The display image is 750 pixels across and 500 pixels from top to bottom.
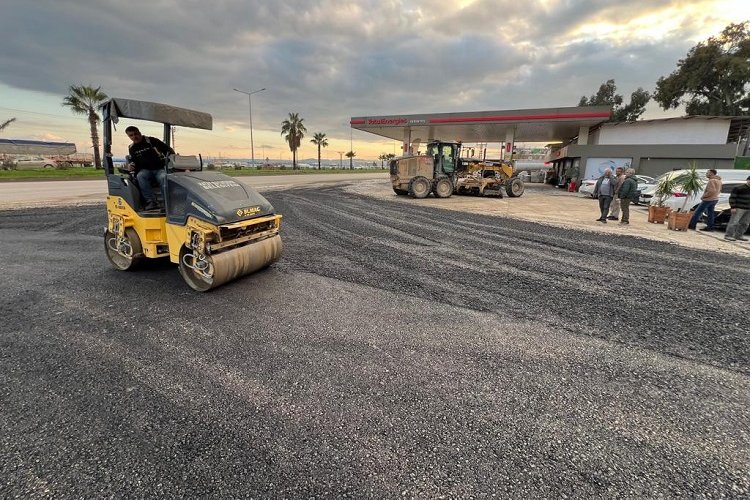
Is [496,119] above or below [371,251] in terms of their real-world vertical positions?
above

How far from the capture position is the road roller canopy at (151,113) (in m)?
4.48

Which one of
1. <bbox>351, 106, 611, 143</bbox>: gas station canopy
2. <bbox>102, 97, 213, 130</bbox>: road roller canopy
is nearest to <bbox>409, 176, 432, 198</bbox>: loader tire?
<bbox>351, 106, 611, 143</bbox>: gas station canopy

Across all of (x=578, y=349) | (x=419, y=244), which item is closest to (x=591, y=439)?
(x=578, y=349)

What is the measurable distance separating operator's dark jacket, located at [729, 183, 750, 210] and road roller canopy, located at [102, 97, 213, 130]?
38.9ft

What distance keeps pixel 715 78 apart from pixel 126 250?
47459 mm

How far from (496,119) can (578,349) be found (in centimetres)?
2497

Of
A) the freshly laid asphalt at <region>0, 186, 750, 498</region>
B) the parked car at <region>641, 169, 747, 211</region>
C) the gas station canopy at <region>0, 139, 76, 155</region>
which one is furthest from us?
the gas station canopy at <region>0, 139, 76, 155</region>

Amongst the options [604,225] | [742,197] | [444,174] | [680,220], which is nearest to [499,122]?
[444,174]

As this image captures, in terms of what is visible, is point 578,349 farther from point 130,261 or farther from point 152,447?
point 130,261

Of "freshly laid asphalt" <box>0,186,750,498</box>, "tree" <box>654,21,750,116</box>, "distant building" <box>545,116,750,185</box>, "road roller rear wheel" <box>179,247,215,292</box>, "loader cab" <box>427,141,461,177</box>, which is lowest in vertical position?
"freshly laid asphalt" <box>0,186,750,498</box>

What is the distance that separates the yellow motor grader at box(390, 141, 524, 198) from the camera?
17.5 metres

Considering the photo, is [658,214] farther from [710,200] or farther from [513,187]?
[513,187]

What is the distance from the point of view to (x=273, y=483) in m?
1.91

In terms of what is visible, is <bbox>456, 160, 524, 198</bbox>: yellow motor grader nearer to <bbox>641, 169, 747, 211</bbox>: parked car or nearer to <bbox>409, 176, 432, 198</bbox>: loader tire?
<bbox>409, 176, 432, 198</bbox>: loader tire
